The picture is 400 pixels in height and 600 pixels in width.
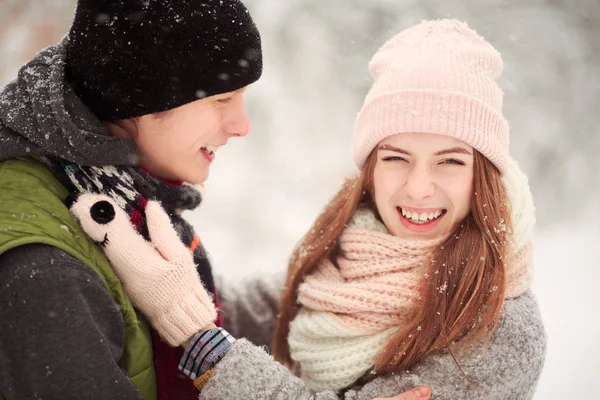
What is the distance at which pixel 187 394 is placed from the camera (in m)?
1.86

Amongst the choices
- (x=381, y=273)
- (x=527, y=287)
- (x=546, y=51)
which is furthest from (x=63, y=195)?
(x=546, y=51)

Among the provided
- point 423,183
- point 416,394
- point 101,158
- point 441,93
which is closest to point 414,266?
point 423,183

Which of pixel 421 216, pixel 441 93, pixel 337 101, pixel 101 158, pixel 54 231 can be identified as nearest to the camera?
pixel 54 231

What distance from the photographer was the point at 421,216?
6.25ft

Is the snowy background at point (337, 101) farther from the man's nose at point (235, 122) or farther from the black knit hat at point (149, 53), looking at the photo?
the black knit hat at point (149, 53)

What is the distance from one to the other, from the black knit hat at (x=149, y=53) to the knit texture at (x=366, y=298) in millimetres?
710

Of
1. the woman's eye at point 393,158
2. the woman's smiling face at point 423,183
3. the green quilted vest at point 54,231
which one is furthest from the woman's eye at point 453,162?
the green quilted vest at point 54,231

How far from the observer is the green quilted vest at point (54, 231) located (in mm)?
1360

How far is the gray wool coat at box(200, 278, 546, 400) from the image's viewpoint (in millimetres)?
1611

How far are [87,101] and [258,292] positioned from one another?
113 centimetres

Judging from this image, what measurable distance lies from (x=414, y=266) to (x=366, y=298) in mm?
184

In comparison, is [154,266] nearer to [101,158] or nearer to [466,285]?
[101,158]

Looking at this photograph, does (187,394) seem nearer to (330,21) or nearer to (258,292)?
→ (258,292)

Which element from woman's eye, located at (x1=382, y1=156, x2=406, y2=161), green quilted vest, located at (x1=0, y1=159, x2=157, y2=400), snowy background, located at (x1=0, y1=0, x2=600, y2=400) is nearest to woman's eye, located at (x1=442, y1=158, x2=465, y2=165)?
woman's eye, located at (x1=382, y1=156, x2=406, y2=161)
